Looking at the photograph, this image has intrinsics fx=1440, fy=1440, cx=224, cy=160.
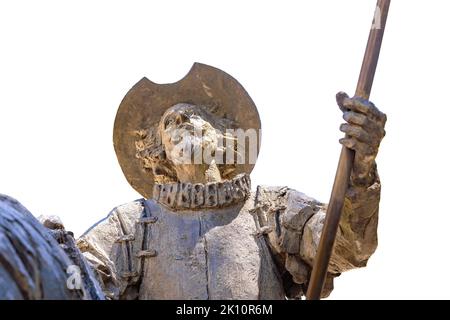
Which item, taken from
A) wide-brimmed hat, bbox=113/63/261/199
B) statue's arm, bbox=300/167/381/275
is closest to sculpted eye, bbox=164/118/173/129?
wide-brimmed hat, bbox=113/63/261/199

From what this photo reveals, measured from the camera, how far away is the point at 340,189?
7723 millimetres

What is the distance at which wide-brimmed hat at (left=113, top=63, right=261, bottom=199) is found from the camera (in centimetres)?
970

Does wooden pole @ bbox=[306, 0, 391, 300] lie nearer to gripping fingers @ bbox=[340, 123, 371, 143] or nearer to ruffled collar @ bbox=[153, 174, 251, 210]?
gripping fingers @ bbox=[340, 123, 371, 143]

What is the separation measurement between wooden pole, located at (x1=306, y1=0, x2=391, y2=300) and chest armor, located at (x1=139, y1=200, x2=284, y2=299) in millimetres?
1140

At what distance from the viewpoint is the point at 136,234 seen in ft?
30.3

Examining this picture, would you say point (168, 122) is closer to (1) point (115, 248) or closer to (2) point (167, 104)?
(2) point (167, 104)

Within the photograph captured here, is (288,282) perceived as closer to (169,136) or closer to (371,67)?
(169,136)

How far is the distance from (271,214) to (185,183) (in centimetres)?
58

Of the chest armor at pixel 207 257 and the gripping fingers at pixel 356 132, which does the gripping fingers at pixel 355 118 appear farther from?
the chest armor at pixel 207 257

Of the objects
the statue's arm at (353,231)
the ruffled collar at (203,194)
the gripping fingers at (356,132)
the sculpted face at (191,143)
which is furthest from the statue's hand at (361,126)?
the sculpted face at (191,143)

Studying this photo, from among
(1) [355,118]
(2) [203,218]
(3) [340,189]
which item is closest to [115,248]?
(2) [203,218]

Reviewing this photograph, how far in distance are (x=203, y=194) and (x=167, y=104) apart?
2.92ft
